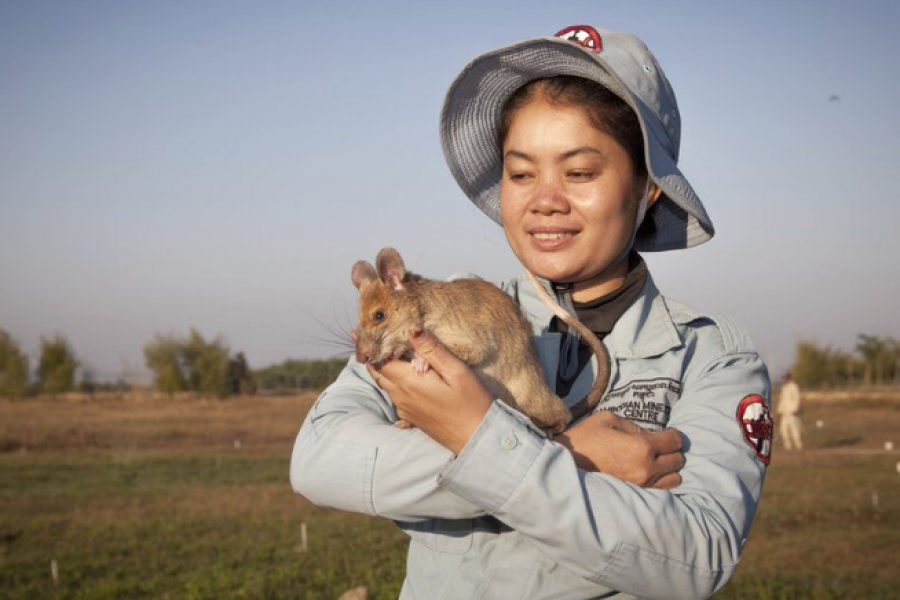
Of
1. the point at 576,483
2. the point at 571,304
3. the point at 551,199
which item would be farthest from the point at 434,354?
the point at 571,304

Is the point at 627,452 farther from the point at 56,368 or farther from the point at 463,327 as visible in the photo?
the point at 56,368

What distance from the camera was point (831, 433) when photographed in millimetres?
32219

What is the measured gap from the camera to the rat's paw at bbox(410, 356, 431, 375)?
2.32m

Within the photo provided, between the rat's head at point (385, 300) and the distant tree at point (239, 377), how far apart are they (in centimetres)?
6053

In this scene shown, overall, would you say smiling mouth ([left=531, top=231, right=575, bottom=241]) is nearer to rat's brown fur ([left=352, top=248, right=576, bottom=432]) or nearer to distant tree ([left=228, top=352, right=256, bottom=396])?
rat's brown fur ([left=352, top=248, right=576, bottom=432])

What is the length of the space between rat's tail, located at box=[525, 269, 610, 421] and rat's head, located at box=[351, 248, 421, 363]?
1.61 ft

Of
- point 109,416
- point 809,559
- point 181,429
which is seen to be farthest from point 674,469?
point 109,416

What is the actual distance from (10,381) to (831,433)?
5335 centimetres

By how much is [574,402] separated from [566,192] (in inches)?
31.4

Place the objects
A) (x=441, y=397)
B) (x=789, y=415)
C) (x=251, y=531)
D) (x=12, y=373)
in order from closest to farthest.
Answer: (x=441, y=397)
(x=251, y=531)
(x=789, y=415)
(x=12, y=373)

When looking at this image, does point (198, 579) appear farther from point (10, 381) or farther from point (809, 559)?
point (10, 381)

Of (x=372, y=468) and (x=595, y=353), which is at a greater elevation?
(x=595, y=353)

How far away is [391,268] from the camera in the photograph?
3.11 m

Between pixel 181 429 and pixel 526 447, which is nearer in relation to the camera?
pixel 526 447
